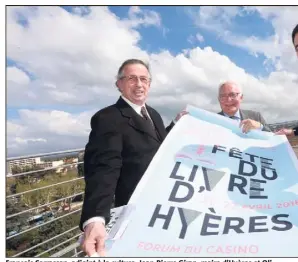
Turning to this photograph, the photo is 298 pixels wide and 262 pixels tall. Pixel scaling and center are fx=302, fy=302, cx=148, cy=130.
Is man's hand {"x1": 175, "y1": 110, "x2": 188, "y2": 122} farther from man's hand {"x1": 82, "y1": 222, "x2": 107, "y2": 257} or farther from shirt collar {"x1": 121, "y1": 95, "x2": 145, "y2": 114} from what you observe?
man's hand {"x1": 82, "y1": 222, "x2": 107, "y2": 257}

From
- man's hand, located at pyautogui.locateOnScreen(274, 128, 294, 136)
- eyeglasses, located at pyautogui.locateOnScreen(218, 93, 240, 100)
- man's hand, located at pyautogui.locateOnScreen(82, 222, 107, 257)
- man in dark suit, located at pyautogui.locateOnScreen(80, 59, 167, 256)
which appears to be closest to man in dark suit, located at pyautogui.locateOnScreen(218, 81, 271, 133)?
eyeglasses, located at pyautogui.locateOnScreen(218, 93, 240, 100)

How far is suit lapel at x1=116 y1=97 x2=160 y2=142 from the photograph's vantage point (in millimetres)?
1280

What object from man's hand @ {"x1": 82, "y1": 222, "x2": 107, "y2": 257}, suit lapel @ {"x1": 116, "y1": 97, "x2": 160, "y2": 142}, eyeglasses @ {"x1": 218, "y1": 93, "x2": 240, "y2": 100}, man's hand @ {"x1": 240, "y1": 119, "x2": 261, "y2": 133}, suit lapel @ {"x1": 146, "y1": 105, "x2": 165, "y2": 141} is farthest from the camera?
eyeglasses @ {"x1": 218, "y1": 93, "x2": 240, "y2": 100}

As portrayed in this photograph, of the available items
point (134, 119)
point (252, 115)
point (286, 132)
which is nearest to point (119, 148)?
point (134, 119)

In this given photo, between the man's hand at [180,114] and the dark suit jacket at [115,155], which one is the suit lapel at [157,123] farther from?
the man's hand at [180,114]

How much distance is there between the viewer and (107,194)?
106cm

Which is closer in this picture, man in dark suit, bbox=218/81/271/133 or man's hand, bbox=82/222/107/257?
man's hand, bbox=82/222/107/257

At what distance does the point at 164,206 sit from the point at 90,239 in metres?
0.30

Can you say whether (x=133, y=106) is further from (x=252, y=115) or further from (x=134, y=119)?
(x=252, y=115)

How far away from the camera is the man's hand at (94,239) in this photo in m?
0.97

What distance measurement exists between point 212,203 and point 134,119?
1.54 feet

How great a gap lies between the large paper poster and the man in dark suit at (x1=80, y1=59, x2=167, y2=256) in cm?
6

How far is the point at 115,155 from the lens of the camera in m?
1.15

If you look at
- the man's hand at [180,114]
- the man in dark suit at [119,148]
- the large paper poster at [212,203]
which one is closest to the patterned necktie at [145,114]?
the man in dark suit at [119,148]
